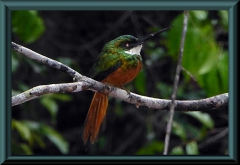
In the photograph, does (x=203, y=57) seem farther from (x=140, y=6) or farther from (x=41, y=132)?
(x=41, y=132)

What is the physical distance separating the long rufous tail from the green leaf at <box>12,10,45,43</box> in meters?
0.68

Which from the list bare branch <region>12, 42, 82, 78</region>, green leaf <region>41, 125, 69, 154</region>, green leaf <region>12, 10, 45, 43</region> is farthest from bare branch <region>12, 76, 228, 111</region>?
green leaf <region>41, 125, 69, 154</region>

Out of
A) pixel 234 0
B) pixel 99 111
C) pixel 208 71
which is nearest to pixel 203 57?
pixel 208 71

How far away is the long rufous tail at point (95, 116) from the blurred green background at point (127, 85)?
488 millimetres

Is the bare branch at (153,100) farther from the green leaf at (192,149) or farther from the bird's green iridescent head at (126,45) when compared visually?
the green leaf at (192,149)

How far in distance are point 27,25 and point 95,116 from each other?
0.79m

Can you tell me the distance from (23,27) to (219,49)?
99 centimetres

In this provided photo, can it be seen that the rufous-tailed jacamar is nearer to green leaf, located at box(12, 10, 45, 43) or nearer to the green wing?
the green wing

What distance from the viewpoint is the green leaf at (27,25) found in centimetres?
254

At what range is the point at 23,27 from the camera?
265 cm

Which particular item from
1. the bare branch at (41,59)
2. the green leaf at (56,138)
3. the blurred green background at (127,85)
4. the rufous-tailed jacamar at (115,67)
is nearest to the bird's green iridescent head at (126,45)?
→ the rufous-tailed jacamar at (115,67)
